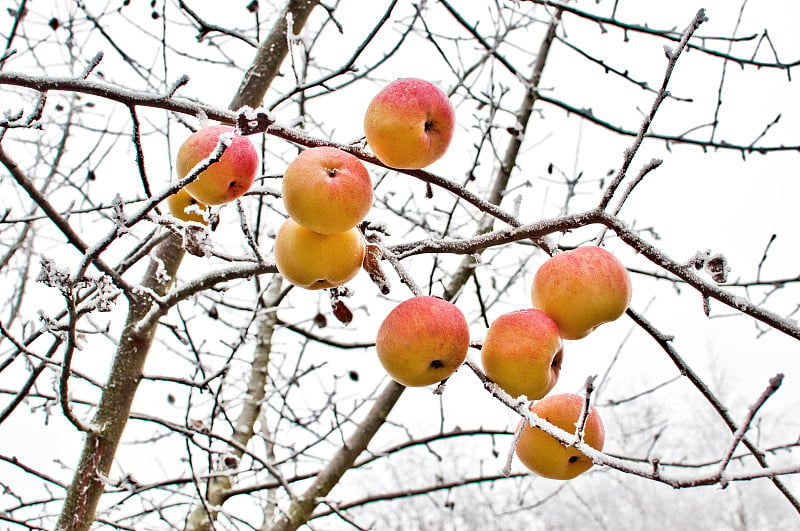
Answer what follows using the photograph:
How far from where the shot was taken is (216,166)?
134 cm

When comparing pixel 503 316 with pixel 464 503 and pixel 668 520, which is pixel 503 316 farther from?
pixel 668 520

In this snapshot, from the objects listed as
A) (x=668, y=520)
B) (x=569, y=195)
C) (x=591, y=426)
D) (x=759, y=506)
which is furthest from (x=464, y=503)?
(x=591, y=426)

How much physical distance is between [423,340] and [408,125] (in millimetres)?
487

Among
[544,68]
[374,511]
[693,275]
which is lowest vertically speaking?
[693,275]

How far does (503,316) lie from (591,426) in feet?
1.28

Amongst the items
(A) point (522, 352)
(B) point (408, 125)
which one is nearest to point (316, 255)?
(B) point (408, 125)

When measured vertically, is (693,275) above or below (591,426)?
above

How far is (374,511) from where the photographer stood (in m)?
15.6

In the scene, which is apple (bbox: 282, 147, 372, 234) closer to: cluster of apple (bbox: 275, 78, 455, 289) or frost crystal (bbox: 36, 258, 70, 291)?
A: cluster of apple (bbox: 275, 78, 455, 289)

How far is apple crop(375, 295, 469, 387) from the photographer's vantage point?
1.21m

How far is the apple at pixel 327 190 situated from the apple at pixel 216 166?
176 mm

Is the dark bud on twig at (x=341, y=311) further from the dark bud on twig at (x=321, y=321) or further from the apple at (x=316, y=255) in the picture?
the dark bud on twig at (x=321, y=321)

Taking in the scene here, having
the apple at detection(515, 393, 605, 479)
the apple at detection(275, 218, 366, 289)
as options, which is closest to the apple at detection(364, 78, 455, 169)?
the apple at detection(275, 218, 366, 289)

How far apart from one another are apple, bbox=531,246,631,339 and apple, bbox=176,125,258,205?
0.75m
